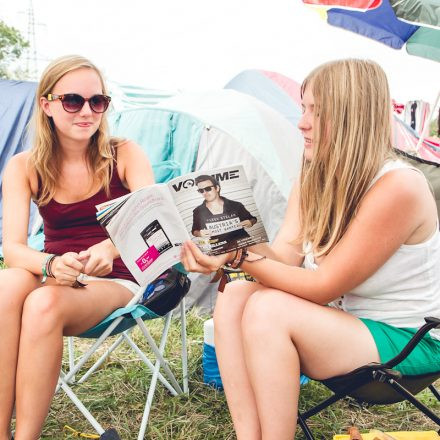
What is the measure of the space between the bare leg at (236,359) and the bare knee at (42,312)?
477 mm

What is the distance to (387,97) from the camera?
1564 millimetres

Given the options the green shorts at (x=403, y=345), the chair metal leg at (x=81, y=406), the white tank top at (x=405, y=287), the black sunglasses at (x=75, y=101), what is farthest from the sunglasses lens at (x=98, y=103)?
the green shorts at (x=403, y=345)

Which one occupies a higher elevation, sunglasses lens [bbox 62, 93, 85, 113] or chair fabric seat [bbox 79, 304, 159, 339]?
sunglasses lens [bbox 62, 93, 85, 113]

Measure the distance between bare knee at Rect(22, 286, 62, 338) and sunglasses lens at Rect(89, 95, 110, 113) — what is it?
28.2 inches

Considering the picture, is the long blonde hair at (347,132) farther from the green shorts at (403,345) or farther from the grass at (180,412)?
the grass at (180,412)

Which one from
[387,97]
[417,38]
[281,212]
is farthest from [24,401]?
[417,38]

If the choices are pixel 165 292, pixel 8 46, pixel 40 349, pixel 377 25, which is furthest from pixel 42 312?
pixel 8 46

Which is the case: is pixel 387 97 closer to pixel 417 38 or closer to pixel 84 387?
pixel 84 387

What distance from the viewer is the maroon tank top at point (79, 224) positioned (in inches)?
84.0

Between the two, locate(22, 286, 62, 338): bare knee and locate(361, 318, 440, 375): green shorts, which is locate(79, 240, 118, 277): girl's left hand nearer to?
locate(22, 286, 62, 338): bare knee

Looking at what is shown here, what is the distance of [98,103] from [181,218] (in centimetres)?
81

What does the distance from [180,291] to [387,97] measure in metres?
0.96

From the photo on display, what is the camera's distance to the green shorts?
1493 millimetres

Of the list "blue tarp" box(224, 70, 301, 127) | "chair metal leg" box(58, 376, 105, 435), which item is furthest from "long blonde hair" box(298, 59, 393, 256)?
"blue tarp" box(224, 70, 301, 127)
